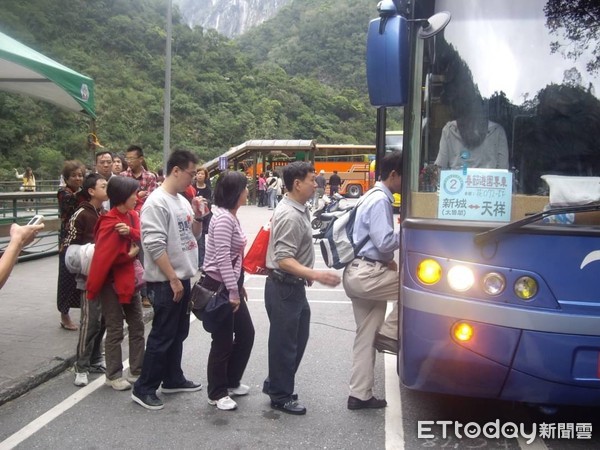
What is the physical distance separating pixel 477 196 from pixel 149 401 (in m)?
2.70

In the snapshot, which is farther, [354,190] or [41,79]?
[354,190]

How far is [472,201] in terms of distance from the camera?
135 inches

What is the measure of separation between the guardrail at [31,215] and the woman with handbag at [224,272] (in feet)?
22.6

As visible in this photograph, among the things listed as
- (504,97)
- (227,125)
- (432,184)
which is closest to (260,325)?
(432,184)

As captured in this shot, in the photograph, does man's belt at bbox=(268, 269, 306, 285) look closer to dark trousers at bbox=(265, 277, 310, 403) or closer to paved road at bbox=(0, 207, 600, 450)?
dark trousers at bbox=(265, 277, 310, 403)

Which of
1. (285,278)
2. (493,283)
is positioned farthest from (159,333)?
(493,283)

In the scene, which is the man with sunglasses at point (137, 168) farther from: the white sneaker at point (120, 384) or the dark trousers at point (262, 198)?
the dark trousers at point (262, 198)

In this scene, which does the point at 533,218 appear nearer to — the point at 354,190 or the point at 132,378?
the point at 132,378

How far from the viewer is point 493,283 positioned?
3.32 metres

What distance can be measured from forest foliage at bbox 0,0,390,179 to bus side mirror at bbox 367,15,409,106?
3602cm

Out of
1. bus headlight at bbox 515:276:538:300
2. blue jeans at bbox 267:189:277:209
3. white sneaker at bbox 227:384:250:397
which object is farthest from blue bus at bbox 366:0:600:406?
blue jeans at bbox 267:189:277:209

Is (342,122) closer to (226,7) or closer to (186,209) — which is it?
(186,209)

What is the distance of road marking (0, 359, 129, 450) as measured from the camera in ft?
12.7

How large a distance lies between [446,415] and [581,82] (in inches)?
91.9
